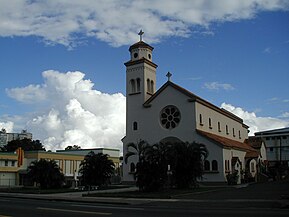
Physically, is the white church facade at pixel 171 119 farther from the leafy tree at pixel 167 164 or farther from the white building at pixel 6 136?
the white building at pixel 6 136

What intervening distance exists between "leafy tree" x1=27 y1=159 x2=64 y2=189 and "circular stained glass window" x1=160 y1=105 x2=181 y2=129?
16.3m

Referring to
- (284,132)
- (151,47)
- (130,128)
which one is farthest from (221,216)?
(284,132)

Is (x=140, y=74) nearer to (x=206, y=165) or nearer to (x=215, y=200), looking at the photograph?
(x=206, y=165)

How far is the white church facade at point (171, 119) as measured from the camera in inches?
1907

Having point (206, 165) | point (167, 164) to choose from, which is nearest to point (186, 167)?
point (167, 164)

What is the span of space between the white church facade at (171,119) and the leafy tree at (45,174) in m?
12.1

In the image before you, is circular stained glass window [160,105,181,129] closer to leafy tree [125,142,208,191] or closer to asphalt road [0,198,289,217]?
leafy tree [125,142,208,191]

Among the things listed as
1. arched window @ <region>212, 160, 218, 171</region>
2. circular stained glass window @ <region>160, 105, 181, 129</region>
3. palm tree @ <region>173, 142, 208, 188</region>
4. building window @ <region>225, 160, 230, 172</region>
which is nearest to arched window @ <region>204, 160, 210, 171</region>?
arched window @ <region>212, 160, 218, 171</region>

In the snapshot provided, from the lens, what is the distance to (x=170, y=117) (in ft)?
174

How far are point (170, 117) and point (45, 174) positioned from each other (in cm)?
1851

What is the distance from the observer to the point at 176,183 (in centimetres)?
3903

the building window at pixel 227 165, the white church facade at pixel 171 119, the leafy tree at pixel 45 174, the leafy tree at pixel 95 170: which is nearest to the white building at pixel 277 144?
the white church facade at pixel 171 119

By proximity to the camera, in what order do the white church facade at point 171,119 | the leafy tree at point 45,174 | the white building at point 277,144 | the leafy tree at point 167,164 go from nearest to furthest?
the leafy tree at point 167,164
the leafy tree at point 45,174
the white church facade at point 171,119
the white building at point 277,144

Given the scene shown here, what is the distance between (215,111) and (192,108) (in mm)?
8560
